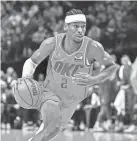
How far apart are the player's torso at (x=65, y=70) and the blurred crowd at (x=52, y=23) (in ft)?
24.3

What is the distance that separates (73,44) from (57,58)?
244 millimetres

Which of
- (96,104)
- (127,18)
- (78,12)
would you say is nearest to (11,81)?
(96,104)

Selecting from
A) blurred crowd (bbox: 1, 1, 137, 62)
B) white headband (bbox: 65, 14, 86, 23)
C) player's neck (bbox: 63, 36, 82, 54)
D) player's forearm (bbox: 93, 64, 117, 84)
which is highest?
blurred crowd (bbox: 1, 1, 137, 62)

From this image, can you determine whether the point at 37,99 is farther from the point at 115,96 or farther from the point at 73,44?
the point at 115,96

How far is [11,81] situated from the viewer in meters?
12.4

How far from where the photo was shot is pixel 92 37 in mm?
12922

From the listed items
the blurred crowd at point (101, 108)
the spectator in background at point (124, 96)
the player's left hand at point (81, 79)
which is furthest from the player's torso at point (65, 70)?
the spectator in background at point (124, 96)

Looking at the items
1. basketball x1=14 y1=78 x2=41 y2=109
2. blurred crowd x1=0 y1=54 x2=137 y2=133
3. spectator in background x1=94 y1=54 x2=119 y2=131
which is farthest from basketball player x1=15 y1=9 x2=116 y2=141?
spectator in background x1=94 y1=54 x2=119 y2=131

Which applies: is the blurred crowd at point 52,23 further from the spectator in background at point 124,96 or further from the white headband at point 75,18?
the white headband at point 75,18

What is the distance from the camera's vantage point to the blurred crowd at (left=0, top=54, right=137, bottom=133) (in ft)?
35.4

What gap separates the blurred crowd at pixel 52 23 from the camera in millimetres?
13391

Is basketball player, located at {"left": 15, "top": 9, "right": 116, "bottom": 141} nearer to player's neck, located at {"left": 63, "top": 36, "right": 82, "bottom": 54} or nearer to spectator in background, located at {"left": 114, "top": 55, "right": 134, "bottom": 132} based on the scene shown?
player's neck, located at {"left": 63, "top": 36, "right": 82, "bottom": 54}

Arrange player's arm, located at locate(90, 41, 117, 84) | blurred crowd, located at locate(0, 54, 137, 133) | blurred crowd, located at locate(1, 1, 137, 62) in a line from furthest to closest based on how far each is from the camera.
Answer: blurred crowd, located at locate(1, 1, 137, 62) → blurred crowd, located at locate(0, 54, 137, 133) → player's arm, located at locate(90, 41, 117, 84)

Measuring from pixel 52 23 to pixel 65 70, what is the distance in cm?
913
